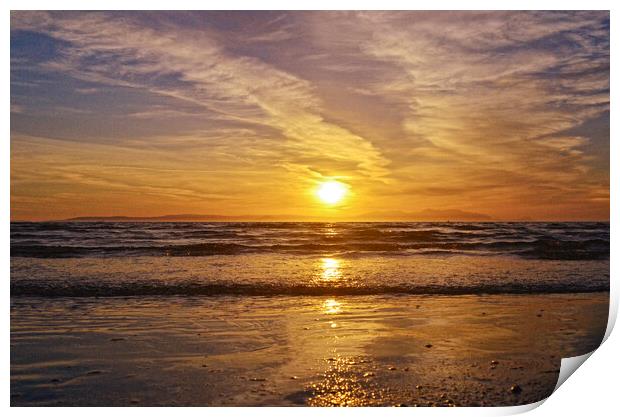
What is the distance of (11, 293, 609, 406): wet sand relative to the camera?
9.26ft

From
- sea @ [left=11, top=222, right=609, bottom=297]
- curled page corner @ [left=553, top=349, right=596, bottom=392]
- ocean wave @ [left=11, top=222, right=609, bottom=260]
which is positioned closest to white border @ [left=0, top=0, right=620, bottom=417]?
curled page corner @ [left=553, top=349, right=596, bottom=392]

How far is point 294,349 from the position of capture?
130 inches

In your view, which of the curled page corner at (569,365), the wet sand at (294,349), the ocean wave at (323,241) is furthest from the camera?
the ocean wave at (323,241)

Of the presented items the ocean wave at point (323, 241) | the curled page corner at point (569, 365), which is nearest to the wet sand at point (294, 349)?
the curled page corner at point (569, 365)

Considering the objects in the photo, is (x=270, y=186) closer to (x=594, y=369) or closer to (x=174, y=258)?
(x=174, y=258)

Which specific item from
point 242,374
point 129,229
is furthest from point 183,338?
point 129,229

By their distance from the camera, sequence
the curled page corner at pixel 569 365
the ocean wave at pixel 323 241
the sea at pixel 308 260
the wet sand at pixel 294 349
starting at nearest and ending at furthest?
the wet sand at pixel 294 349 < the curled page corner at pixel 569 365 < the sea at pixel 308 260 < the ocean wave at pixel 323 241

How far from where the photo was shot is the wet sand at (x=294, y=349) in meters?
2.82

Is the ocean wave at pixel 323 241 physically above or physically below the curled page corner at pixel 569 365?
above

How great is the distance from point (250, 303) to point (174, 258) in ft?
9.27

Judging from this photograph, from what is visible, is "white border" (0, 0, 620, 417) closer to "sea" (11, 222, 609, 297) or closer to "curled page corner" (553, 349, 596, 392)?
"curled page corner" (553, 349, 596, 392)
